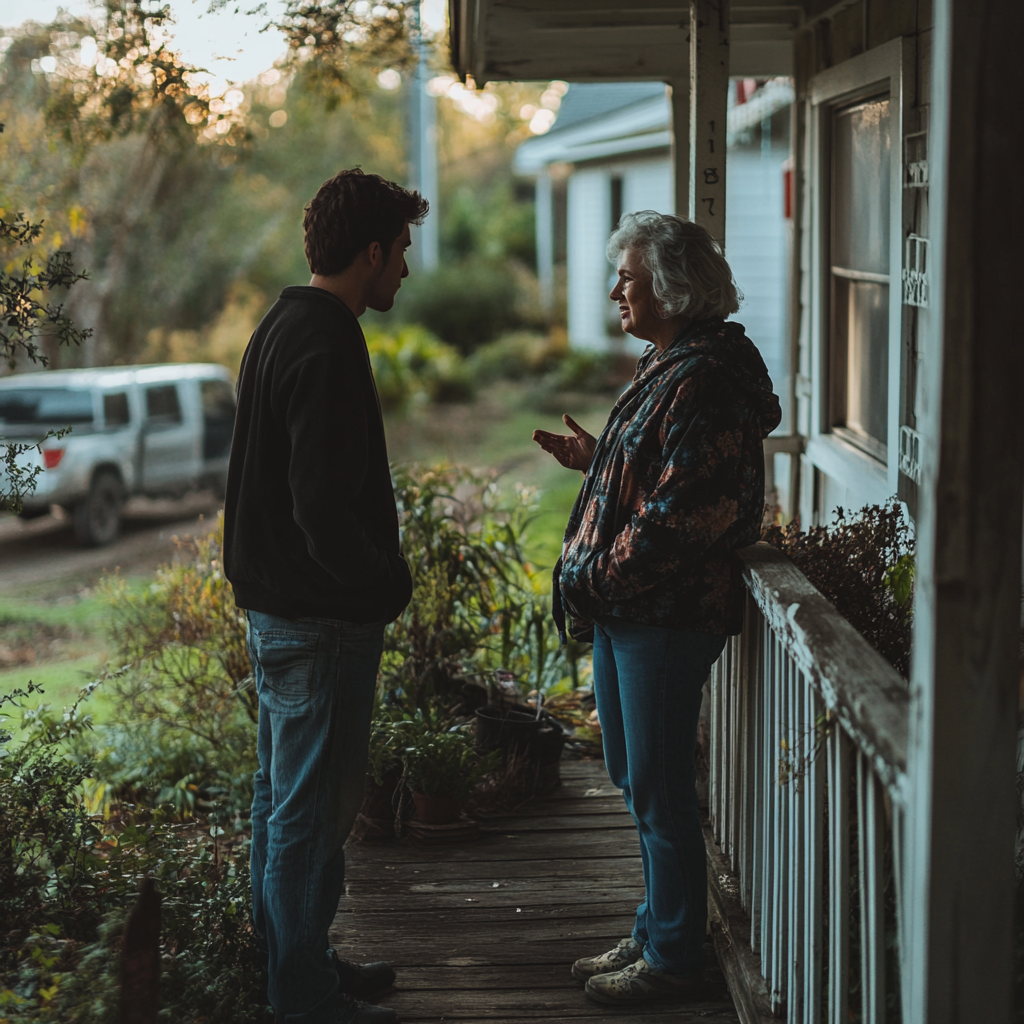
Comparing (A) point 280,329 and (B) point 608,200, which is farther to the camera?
(B) point 608,200

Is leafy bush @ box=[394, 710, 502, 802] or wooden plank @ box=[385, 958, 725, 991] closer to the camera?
wooden plank @ box=[385, 958, 725, 991]

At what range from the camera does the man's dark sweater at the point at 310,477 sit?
7.63ft

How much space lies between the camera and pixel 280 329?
2.39 metres

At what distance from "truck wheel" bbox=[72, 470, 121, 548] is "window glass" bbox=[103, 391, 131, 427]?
1.64 ft

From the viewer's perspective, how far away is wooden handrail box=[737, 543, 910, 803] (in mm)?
1699

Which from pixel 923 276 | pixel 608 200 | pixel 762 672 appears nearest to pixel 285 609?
pixel 762 672

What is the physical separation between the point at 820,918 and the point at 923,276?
2.06m

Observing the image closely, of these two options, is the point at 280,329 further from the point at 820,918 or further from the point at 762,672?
the point at 820,918

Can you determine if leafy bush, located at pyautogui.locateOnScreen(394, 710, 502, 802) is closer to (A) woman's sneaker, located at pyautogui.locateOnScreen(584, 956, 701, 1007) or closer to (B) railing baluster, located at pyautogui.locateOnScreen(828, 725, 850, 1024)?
(A) woman's sneaker, located at pyautogui.locateOnScreen(584, 956, 701, 1007)

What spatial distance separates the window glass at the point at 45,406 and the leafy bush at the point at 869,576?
30.4 feet

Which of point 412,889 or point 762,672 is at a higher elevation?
point 762,672

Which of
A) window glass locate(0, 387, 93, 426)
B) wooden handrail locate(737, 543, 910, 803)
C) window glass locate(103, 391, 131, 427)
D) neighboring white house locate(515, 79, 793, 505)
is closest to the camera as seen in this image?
wooden handrail locate(737, 543, 910, 803)

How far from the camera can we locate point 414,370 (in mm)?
19188

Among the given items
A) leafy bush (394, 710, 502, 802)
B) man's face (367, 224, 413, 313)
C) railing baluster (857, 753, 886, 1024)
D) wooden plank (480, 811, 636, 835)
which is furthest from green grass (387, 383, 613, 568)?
railing baluster (857, 753, 886, 1024)
